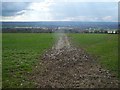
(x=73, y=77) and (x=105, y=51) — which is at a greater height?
(x=105, y=51)

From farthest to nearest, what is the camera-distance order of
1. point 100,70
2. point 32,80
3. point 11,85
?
point 100,70 < point 32,80 < point 11,85

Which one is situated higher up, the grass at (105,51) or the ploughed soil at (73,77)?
the grass at (105,51)

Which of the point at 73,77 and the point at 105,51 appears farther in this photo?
the point at 105,51

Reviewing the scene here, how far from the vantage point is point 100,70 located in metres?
23.4

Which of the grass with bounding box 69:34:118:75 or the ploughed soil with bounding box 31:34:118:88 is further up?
the grass with bounding box 69:34:118:75

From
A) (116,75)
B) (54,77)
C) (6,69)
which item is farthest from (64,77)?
(6,69)

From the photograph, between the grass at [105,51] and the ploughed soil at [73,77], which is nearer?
the ploughed soil at [73,77]

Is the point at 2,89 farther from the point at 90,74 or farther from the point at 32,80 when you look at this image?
the point at 90,74

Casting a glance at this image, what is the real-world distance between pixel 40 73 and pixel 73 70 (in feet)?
9.69

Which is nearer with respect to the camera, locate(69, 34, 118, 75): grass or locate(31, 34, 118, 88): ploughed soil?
locate(31, 34, 118, 88): ploughed soil

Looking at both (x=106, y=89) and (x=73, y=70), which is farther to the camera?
(x=73, y=70)

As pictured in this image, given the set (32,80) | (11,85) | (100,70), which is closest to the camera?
(11,85)

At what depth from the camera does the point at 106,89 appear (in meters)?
17.0

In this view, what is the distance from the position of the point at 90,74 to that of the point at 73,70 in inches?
90.1
